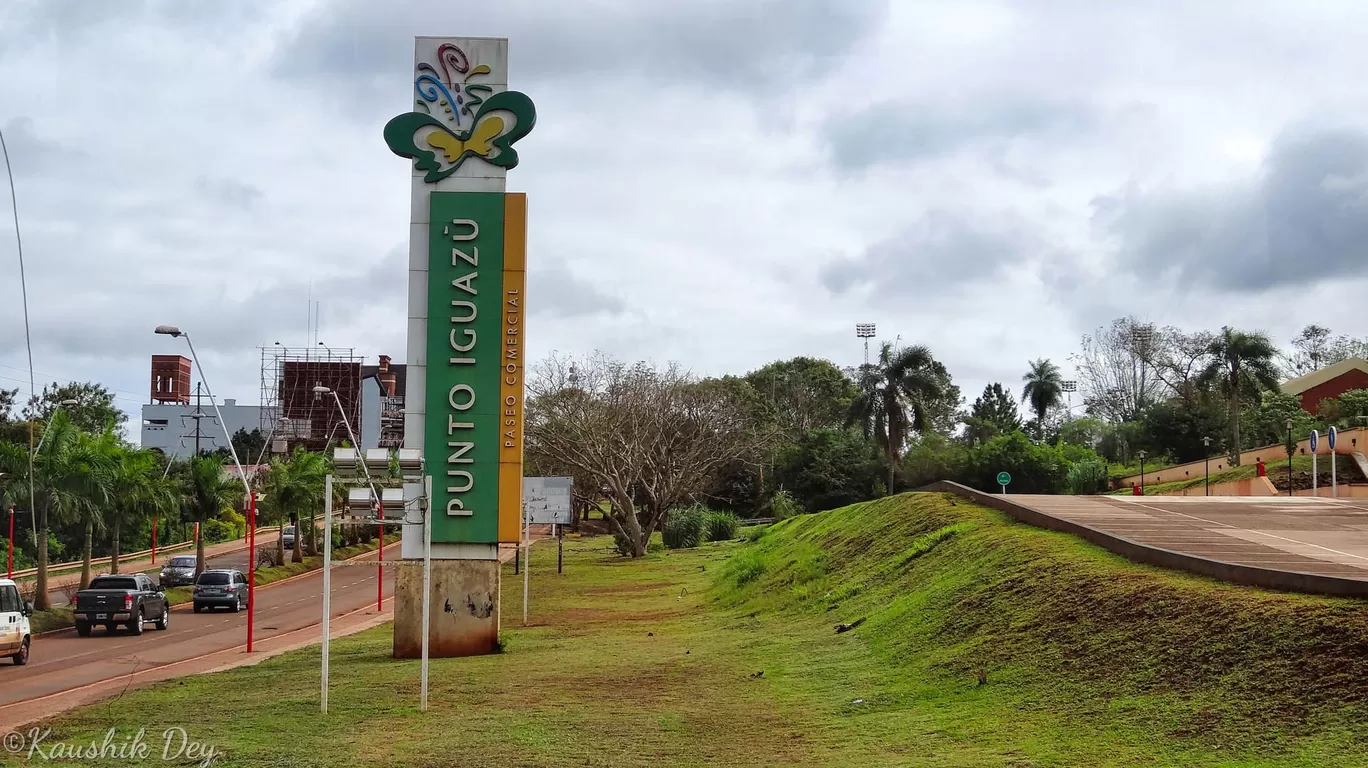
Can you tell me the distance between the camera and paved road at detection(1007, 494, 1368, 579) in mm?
16422

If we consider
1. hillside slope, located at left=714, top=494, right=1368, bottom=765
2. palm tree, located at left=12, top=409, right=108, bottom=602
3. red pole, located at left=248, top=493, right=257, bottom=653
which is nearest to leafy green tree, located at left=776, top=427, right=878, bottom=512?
palm tree, located at left=12, top=409, right=108, bottom=602

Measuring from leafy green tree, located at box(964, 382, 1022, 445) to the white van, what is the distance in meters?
68.9

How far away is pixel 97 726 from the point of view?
13430mm

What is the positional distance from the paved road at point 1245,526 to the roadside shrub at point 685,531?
33.1 m

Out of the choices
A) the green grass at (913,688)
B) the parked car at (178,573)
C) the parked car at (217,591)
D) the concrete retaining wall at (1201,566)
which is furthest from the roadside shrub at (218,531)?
the concrete retaining wall at (1201,566)

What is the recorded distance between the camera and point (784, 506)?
66.4 metres

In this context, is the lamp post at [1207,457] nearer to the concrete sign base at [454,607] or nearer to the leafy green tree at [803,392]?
the leafy green tree at [803,392]

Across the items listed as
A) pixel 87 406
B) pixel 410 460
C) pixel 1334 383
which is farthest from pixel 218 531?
pixel 1334 383

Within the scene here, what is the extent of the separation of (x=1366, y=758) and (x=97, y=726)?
12211 mm

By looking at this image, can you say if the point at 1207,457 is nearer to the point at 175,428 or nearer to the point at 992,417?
the point at 992,417

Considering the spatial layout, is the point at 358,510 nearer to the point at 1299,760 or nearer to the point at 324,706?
the point at 324,706

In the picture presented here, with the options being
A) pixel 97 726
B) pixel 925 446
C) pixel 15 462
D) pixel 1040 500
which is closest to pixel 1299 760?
pixel 97 726

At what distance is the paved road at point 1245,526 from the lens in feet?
53.9

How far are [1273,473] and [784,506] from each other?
80.7ft
